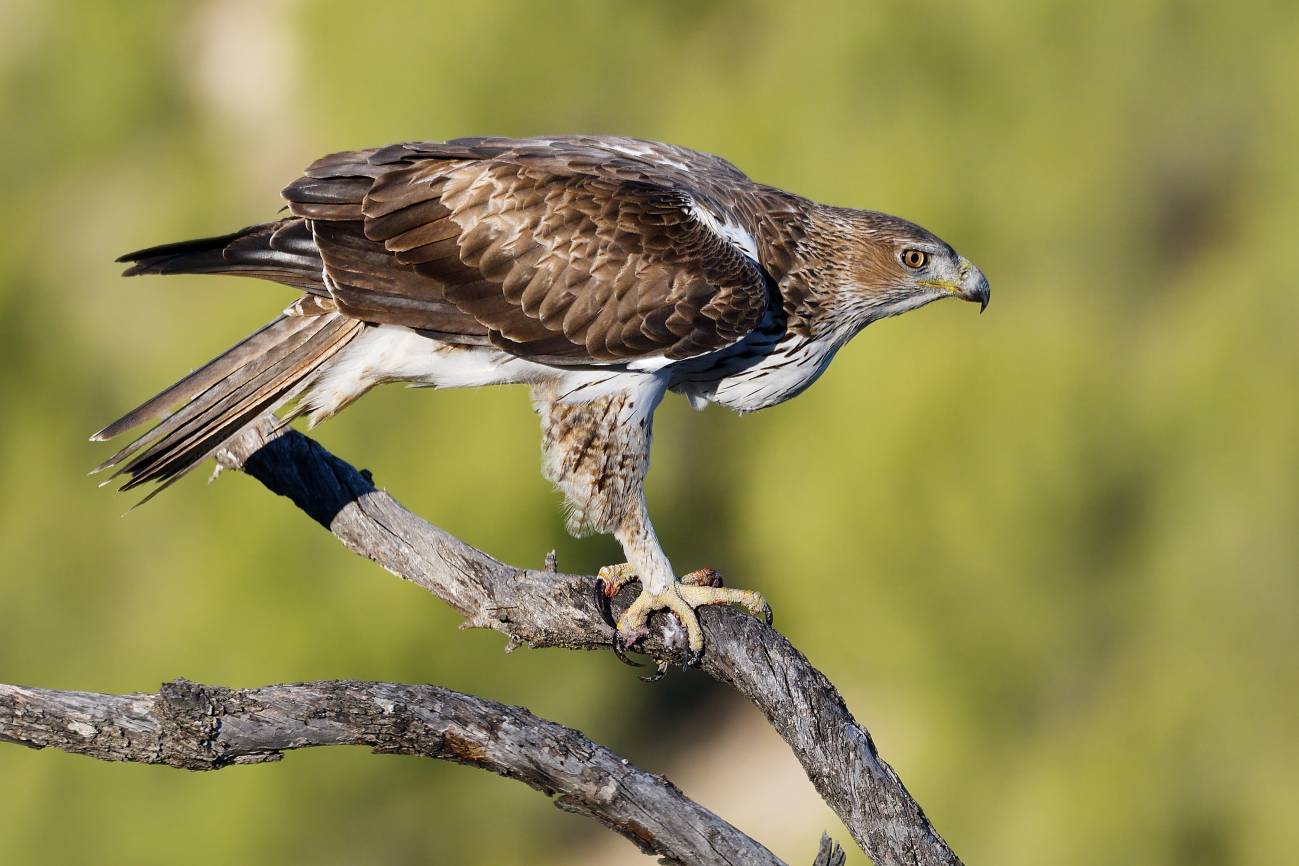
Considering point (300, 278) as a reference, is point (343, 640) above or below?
below

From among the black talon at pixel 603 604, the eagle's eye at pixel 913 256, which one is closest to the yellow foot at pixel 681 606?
the black talon at pixel 603 604

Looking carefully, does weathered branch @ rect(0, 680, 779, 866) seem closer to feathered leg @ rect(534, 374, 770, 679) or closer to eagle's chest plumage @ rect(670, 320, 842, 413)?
feathered leg @ rect(534, 374, 770, 679)

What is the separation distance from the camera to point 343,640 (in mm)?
12445

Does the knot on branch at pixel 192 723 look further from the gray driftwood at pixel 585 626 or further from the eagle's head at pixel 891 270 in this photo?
the eagle's head at pixel 891 270

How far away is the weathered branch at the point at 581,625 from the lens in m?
4.76

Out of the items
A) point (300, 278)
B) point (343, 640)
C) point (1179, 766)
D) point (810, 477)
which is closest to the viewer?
point (300, 278)

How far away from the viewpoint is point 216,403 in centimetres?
472

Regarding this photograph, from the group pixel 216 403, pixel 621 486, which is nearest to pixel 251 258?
pixel 216 403

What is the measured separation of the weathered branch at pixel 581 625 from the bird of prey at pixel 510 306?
0.14 m

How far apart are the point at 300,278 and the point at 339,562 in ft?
25.9

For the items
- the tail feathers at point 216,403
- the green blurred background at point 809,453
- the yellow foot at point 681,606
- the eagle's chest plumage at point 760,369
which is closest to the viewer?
the tail feathers at point 216,403

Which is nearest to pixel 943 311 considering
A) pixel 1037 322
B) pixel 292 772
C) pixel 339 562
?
pixel 1037 322

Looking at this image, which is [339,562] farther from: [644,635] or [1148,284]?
[1148,284]

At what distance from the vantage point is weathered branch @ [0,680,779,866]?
3738 mm
